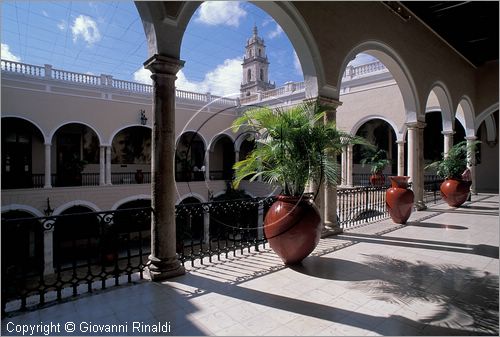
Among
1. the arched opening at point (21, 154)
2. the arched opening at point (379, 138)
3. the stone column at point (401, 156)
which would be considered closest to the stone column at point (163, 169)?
the stone column at point (401, 156)

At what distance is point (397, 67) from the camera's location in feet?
26.1

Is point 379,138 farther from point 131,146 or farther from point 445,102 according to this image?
point 131,146

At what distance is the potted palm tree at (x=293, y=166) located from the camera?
4.00m

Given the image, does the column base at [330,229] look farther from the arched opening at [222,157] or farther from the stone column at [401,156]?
the arched opening at [222,157]

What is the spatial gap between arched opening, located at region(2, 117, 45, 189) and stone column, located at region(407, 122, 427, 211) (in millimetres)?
16024

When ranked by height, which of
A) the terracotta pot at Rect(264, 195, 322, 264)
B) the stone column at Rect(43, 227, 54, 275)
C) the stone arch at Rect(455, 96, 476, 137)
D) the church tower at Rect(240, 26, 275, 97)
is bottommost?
the stone column at Rect(43, 227, 54, 275)

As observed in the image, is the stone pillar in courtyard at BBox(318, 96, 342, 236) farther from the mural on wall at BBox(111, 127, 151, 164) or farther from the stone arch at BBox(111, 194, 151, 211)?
the mural on wall at BBox(111, 127, 151, 164)

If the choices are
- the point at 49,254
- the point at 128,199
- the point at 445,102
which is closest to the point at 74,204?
the point at 49,254

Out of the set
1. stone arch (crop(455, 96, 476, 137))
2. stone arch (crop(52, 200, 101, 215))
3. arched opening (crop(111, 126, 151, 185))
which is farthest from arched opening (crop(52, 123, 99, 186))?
stone arch (crop(455, 96, 476, 137))

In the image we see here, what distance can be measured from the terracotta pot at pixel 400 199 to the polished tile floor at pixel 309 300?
81.1 inches

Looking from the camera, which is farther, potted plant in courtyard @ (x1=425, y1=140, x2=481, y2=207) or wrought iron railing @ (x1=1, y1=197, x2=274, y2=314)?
potted plant in courtyard @ (x1=425, y1=140, x2=481, y2=207)

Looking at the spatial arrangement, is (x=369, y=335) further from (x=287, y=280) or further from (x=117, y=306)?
(x=117, y=306)

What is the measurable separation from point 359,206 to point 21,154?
16.5 metres

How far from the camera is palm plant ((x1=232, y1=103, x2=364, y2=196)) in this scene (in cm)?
412
